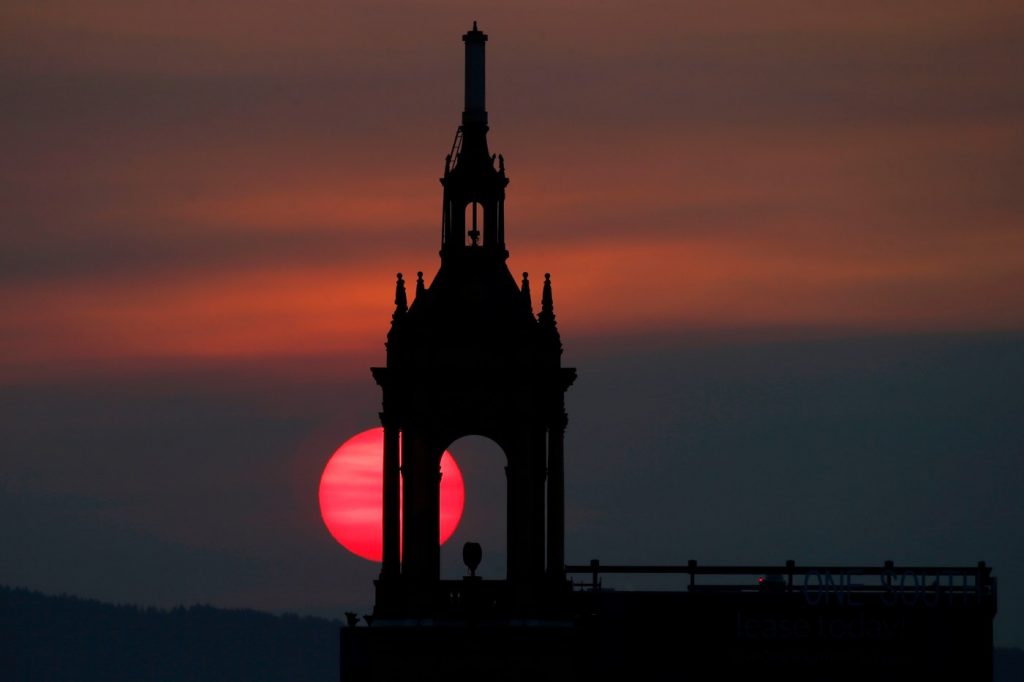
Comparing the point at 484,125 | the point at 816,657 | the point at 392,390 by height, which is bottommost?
the point at 816,657

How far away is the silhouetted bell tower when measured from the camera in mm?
107875

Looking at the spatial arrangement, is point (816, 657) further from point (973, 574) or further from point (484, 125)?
point (484, 125)

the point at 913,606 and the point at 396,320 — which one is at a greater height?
the point at 396,320

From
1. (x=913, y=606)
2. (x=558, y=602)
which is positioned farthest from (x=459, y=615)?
(x=913, y=606)

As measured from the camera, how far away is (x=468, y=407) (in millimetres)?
108312

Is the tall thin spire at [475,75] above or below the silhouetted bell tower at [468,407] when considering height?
above

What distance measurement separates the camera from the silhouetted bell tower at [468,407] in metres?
108

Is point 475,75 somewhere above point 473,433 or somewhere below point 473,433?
above

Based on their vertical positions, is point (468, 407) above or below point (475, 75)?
below

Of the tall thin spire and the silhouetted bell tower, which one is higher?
the tall thin spire

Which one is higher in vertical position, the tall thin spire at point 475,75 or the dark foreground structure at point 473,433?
the tall thin spire at point 475,75

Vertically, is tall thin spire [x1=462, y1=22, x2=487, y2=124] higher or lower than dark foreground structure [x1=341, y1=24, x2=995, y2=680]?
higher

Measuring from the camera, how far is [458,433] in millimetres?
108750

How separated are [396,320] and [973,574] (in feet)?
79.4
